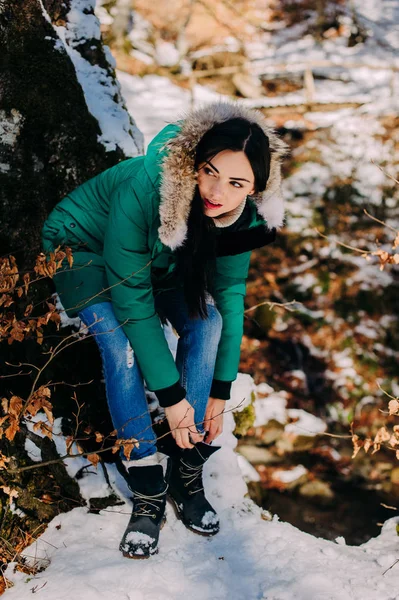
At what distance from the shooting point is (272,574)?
2281 millimetres

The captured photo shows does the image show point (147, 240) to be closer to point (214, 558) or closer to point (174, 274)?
point (174, 274)

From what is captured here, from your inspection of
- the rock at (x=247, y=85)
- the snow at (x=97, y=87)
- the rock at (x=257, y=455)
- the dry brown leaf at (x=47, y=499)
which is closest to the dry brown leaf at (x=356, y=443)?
the dry brown leaf at (x=47, y=499)

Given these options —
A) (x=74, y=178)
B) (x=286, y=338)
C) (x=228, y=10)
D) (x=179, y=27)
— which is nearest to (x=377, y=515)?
(x=286, y=338)

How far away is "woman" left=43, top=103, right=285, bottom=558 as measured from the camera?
2059 millimetres

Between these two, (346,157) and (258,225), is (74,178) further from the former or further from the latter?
(346,157)

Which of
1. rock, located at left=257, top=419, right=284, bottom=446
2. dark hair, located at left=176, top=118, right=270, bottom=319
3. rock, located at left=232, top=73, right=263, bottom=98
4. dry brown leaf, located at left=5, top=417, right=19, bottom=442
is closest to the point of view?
dry brown leaf, located at left=5, top=417, right=19, bottom=442

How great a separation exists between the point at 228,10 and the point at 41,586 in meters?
14.6

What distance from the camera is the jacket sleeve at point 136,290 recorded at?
2102 millimetres

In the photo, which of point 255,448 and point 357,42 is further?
point 357,42

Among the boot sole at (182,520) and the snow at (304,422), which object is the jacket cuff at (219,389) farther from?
the snow at (304,422)

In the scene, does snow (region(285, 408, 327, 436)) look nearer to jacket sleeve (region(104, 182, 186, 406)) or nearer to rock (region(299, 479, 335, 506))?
rock (region(299, 479, 335, 506))

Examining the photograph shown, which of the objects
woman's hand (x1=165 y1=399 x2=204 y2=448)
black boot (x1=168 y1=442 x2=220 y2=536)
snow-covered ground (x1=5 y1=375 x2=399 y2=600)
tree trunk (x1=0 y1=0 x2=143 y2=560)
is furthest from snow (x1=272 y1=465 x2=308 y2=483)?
woman's hand (x1=165 y1=399 x2=204 y2=448)

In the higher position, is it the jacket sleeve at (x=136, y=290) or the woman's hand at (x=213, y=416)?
the jacket sleeve at (x=136, y=290)

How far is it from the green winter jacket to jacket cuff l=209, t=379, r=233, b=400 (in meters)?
0.02
